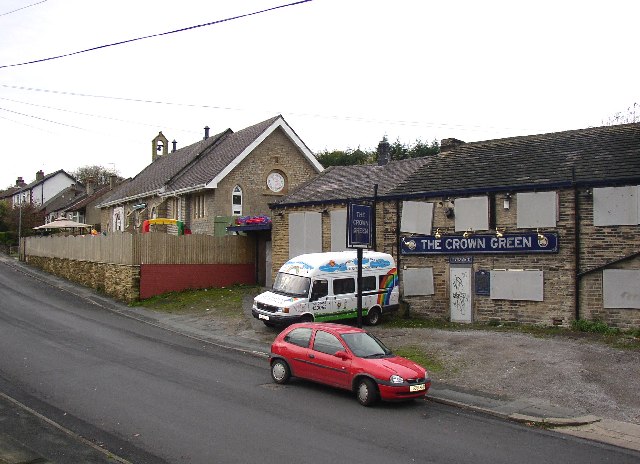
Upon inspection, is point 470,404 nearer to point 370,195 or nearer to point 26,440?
point 26,440

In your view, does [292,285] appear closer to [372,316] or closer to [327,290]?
[327,290]

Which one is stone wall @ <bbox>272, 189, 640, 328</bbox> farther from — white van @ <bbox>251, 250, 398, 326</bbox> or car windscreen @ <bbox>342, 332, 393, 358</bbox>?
car windscreen @ <bbox>342, 332, 393, 358</bbox>

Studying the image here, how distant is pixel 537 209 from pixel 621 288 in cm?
349

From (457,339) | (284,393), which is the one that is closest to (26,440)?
(284,393)

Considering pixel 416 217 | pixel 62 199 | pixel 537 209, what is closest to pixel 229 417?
pixel 537 209

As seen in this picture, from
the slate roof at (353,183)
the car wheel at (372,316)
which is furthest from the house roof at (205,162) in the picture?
the car wheel at (372,316)

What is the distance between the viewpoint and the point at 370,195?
83.7 feet

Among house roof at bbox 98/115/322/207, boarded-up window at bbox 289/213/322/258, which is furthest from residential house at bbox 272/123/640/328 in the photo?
house roof at bbox 98/115/322/207

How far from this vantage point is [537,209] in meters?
20.8

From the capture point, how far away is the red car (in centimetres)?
1228

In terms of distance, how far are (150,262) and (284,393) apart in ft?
56.7

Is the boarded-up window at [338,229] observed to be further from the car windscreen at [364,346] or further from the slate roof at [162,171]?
the slate roof at [162,171]

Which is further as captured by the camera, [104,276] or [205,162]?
[205,162]

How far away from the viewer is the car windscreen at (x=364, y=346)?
13116mm
